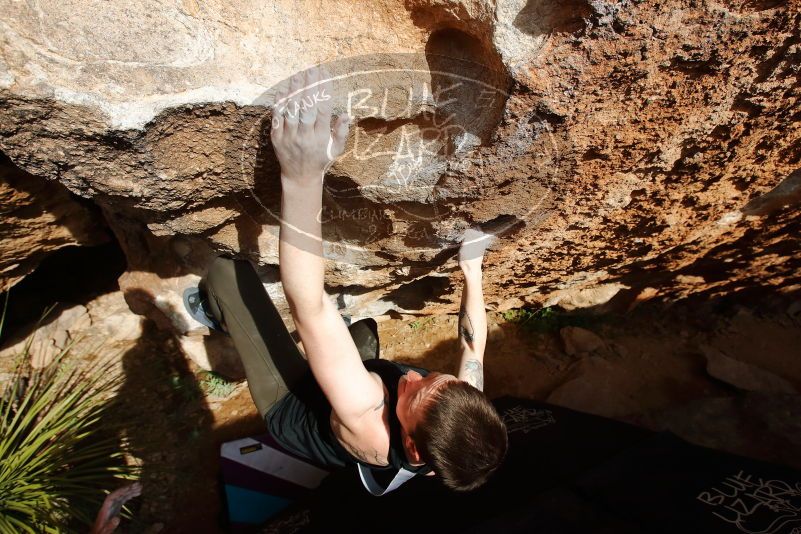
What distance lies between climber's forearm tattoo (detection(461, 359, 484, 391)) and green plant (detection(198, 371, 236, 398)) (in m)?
1.80

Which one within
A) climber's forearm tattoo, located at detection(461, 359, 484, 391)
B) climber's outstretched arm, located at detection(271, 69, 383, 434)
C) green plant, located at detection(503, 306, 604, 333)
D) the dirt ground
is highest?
climber's outstretched arm, located at detection(271, 69, 383, 434)

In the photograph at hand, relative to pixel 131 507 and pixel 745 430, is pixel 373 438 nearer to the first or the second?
pixel 131 507

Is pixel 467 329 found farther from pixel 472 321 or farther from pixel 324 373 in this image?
pixel 324 373

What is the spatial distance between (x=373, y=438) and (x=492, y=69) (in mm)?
1178

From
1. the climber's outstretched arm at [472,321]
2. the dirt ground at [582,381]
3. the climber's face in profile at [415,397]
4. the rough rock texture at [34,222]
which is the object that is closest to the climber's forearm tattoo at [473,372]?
the climber's outstretched arm at [472,321]

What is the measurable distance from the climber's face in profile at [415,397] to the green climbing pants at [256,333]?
2.02ft

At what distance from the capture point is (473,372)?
1.93 meters

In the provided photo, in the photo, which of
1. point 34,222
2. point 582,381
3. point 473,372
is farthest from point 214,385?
point 582,381

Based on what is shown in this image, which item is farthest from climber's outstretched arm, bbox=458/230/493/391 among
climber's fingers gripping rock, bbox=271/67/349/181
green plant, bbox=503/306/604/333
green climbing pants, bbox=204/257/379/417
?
green plant, bbox=503/306/604/333

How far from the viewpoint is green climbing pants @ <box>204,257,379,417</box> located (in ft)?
6.19

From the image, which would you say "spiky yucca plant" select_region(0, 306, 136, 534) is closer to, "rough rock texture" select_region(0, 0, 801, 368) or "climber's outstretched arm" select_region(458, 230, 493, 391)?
"rough rock texture" select_region(0, 0, 801, 368)

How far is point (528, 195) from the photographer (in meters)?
1.75

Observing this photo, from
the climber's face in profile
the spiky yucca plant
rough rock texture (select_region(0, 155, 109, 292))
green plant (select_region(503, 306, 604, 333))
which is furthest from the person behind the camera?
green plant (select_region(503, 306, 604, 333))

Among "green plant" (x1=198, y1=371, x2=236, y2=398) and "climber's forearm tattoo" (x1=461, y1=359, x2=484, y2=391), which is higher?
"climber's forearm tattoo" (x1=461, y1=359, x2=484, y2=391)
